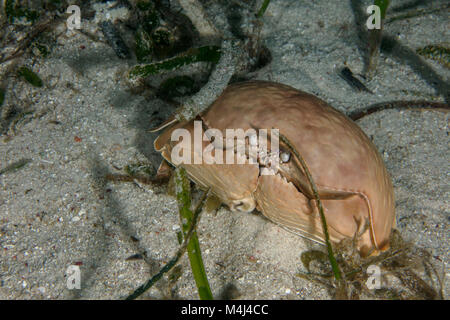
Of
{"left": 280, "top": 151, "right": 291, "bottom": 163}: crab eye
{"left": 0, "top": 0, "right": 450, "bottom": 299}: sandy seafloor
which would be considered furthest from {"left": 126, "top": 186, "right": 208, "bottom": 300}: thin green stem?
{"left": 280, "top": 151, "right": 291, "bottom": 163}: crab eye

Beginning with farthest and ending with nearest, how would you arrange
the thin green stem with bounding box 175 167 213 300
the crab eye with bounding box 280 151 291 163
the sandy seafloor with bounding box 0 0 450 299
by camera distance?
the sandy seafloor with bounding box 0 0 450 299, the crab eye with bounding box 280 151 291 163, the thin green stem with bounding box 175 167 213 300

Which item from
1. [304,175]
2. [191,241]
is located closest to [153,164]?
[191,241]

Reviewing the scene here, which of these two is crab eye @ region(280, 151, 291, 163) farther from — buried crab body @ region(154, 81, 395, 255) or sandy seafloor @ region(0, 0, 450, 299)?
sandy seafloor @ region(0, 0, 450, 299)

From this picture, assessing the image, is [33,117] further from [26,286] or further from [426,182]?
[426,182]

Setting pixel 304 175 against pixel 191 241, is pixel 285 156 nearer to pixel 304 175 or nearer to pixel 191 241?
pixel 304 175

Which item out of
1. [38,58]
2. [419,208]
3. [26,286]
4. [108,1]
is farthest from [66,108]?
[419,208]

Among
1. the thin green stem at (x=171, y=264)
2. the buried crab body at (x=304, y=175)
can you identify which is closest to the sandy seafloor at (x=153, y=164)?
the thin green stem at (x=171, y=264)

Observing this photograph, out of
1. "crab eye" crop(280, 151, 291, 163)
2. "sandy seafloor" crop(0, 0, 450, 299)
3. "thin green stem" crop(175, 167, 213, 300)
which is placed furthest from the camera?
"sandy seafloor" crop(0, 0, 450, 299)
